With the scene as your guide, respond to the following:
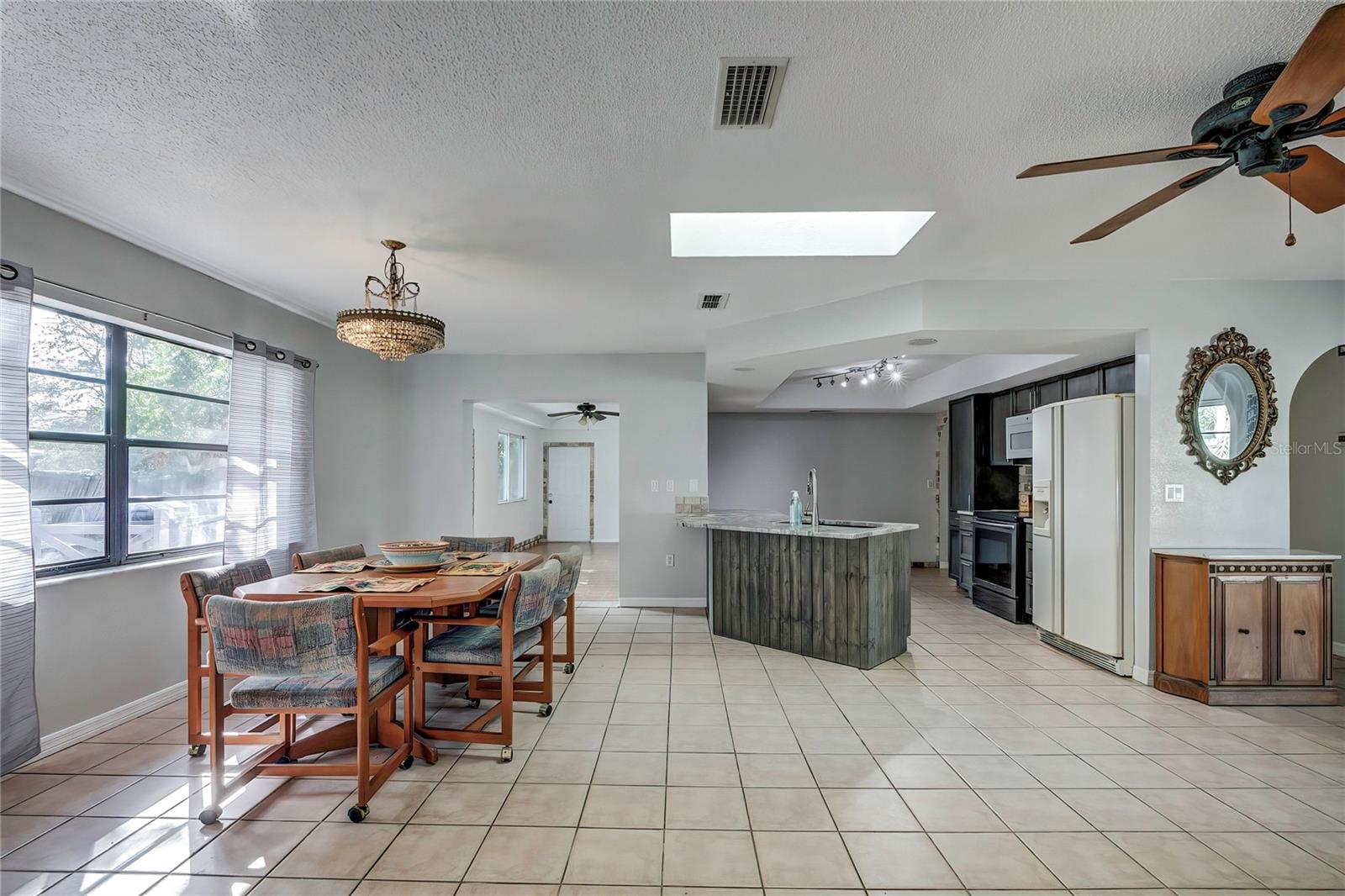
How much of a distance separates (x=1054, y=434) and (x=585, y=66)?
4.14m

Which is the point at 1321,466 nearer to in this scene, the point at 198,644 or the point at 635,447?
the point at 635,447

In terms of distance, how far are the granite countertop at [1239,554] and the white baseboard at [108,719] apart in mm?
5791

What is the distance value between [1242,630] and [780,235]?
3.39 m

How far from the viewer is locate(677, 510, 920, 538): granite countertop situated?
402 centimetres

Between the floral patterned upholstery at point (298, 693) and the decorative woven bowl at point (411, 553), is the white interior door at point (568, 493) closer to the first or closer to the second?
the decorative woven bowl at point (411, 553)

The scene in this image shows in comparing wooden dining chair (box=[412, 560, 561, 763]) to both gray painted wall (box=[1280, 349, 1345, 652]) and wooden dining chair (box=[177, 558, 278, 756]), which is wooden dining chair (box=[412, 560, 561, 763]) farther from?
gray painted wall (box=[1280, 349, 1345, 652])

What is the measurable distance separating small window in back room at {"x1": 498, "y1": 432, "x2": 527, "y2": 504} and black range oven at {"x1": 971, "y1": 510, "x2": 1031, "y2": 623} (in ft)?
21.2

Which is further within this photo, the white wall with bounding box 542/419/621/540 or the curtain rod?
the white wall with bounding box 542/419/621/540

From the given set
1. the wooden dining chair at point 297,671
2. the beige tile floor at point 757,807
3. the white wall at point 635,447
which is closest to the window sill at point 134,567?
the beige tile floor at point 757,807

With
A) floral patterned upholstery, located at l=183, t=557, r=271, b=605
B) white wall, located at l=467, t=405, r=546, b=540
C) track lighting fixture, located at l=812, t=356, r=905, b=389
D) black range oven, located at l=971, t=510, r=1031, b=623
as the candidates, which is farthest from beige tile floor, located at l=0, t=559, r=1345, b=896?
white wall, located at l=467, t=405, r=546, b=540

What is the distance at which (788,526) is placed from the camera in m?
4.52

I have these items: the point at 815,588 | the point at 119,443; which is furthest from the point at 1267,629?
the point at 119,443

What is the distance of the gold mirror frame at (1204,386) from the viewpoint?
3619 millimetres

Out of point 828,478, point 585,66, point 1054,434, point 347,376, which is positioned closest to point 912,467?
point 828,478
